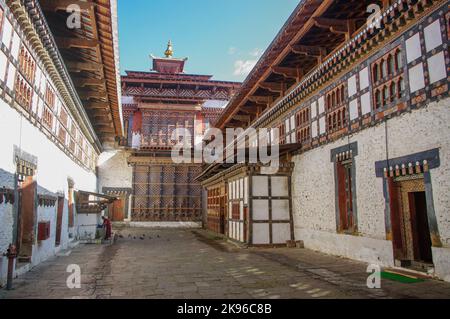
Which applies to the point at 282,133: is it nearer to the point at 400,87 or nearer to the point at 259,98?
the point at 259,98

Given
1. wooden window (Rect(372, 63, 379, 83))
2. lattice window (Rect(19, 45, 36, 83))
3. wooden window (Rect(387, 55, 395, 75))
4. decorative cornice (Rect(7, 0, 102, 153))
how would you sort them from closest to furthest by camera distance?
decorative cornice (Rect(7, 0, 102, 153)) → lattice window (Rect(19, 45, 36, 83)) → wooden window (Rect(387, 55, 395, 75)) → wooden window (Rect(372, 63, 379, 83))

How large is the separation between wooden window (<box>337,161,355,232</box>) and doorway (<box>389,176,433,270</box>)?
2052mm

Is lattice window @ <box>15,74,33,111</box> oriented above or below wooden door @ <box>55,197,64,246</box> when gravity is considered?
above

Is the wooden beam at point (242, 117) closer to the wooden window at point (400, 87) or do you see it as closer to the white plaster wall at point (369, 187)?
the white plaster wall at point (369, 187)

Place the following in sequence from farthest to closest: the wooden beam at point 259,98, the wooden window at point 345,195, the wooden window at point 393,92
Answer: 1. the wooden beam at point 259,98
2. the wooden window at point 345,195
3. the wooden window at point 393,92

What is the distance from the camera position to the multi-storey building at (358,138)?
302 inches

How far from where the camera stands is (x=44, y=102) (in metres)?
10.3

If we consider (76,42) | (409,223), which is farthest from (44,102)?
(409,223)

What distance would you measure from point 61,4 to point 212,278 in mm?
7688

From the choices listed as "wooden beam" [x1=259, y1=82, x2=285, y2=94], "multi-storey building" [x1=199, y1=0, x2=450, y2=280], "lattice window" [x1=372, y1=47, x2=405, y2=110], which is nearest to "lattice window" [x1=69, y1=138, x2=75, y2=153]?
"multi-storey building" [x1=199, y1=0, x2=450, y2=280]

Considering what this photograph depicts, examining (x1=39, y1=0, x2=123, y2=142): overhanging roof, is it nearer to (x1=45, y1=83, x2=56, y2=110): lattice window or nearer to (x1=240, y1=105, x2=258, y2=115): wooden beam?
(x1=45, y1=83, x2=56, y2=110): lattice window

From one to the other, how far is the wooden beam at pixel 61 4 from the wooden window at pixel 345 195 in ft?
28.4

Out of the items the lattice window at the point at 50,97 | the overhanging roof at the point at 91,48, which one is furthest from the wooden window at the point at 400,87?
the lattice window at the point at 50,97

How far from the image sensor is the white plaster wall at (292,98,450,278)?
7.32 m
